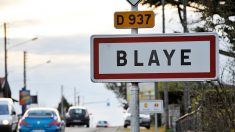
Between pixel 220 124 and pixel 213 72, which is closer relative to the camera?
pixel 213 72

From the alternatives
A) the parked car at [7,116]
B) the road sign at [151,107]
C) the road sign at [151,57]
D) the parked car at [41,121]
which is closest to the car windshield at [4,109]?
the parked car at [7,116]

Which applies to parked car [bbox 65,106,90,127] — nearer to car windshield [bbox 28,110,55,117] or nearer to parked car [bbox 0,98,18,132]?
parked car [bbox 0,98,18,132]

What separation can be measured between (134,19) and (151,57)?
0.40 meters

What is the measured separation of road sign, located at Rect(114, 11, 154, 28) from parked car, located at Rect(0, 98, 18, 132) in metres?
23.4

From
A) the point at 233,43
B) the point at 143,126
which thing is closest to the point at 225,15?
the point at 233,43

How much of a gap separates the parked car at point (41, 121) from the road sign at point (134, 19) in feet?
70.1

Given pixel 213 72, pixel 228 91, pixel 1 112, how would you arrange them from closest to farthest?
pixel 213 72 → pixel 228 91 → pixel 1 112

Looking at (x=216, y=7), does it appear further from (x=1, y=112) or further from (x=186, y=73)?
(x=1, y=112)

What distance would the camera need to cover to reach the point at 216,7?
16750 mm

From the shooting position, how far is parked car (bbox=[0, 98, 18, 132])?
1167 inches

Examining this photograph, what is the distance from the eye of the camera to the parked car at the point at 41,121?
27.7 meters

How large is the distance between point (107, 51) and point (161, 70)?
20.6 inches

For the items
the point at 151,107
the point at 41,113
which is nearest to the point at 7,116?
the point at 41,113

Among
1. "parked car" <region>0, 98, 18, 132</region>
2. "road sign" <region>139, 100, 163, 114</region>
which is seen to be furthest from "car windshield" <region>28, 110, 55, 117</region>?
"road sign" <region>139, 100, 163, 114</region>
